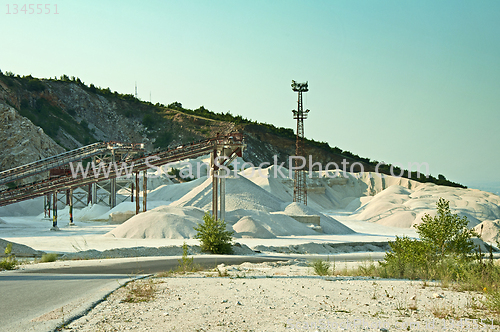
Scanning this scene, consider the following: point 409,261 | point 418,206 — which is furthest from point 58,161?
point 409,261

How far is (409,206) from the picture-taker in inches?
1925

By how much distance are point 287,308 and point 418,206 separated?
44812 millimetres

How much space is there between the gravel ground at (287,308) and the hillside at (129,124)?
78.0 m

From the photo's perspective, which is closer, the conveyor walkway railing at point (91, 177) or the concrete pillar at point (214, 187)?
the concrete pillar at point (214, 187)

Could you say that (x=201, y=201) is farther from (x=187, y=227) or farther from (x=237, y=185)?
(x=187, y=227)

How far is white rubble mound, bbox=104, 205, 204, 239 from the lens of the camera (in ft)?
80.6

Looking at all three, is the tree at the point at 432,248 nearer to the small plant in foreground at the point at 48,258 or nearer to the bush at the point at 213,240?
the bush at the point at 213,240

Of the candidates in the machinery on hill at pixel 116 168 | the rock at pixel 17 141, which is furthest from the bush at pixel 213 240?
the rock at pixel 17 141

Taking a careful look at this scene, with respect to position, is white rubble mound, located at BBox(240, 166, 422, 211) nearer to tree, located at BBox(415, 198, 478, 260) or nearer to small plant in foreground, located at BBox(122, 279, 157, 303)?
tree, located at BBox(415, 198, 478, 260)

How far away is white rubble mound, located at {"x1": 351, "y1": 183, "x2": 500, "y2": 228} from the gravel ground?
3319 cm

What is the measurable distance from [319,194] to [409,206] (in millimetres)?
18456

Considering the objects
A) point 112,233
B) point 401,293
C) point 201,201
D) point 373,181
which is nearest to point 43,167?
point 201,201

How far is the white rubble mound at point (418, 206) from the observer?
1677 inches

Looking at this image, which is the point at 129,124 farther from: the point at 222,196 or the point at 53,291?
the point at 53,291
